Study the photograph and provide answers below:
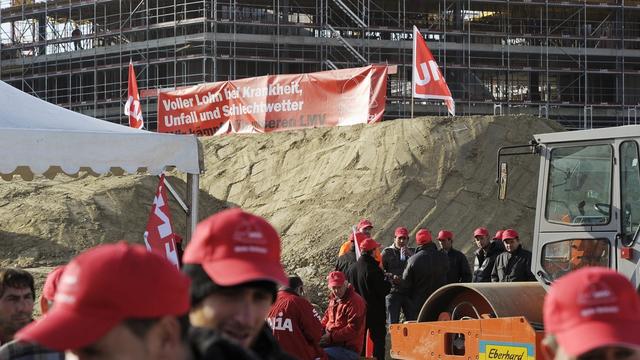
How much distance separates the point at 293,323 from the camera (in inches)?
342

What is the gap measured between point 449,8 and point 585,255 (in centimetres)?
4004

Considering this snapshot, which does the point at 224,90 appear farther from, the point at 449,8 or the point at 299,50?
the point at 449,8

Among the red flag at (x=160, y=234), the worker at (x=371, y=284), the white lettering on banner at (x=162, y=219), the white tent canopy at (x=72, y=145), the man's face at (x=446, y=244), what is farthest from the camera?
the man's face at (x=446, y=244)

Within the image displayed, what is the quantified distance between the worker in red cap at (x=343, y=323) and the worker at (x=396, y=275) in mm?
3421

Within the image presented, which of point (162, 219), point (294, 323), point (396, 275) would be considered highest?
point (162, 219)

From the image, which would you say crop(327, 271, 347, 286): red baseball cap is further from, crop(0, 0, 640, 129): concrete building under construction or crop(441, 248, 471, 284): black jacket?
crop(0, 0, 640, 129): concrete building under construction

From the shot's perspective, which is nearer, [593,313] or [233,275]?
[593,313]

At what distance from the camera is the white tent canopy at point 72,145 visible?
986cm

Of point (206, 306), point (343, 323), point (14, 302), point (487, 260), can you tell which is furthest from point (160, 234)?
point (206, 306)

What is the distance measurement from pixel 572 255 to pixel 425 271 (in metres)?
4.81

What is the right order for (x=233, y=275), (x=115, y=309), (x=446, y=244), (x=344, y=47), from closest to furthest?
(x=115, y=309)
(x=233, y=275)
(x=446, y=244)
(x=344, y=47)

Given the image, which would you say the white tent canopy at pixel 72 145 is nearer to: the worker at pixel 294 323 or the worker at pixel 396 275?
the worker at pixel 294 323

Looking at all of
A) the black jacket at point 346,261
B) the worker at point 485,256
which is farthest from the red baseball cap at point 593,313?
the black jacket at point 346,261

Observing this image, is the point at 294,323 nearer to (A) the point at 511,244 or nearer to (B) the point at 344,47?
(A) the point at 511,244
